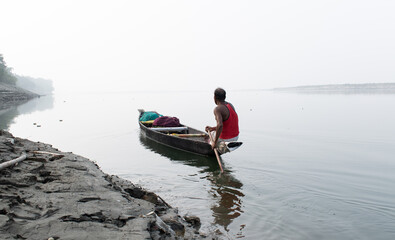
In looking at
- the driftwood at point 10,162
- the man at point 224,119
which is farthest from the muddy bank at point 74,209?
the man at point 224,119

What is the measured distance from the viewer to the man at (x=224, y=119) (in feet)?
28.6

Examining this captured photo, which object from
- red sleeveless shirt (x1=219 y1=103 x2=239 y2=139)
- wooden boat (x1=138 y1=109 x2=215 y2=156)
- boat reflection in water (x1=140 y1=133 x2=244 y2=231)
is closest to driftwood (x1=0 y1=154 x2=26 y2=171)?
boat reflection in water (x1=140 y1=133 x2=244 y2=231)

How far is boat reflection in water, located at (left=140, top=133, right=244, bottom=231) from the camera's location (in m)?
6.13

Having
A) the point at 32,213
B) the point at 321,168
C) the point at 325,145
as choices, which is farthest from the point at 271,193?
the point at 325,145

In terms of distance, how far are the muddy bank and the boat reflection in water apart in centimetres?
82

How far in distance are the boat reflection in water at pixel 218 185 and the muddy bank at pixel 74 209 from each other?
0.82m

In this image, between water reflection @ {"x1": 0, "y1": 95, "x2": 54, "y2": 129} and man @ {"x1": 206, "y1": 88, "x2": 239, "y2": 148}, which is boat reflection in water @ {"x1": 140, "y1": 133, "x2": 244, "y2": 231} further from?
water reflection @ {"x1": 0, "y1": 95, "x2": 54, "y2": 129}

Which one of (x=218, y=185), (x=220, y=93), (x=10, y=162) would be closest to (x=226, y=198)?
(x=218, y=185)

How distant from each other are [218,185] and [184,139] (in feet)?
12.2

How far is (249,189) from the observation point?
7.74 meters

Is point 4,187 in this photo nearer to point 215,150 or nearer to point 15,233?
point 15,233

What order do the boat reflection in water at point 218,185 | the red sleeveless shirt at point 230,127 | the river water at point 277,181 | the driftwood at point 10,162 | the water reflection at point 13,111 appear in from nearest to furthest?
the driftwood at point 10,162, the river water at point 277,181, the boat reflection in water at point 218,185, the red sleeveless shirt at point 230,127, the water reflection at point 13,111

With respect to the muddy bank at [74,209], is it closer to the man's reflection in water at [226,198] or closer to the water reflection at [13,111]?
the man's reflection in water at [226,198]

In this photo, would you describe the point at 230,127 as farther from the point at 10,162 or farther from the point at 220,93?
the point at 10,162
